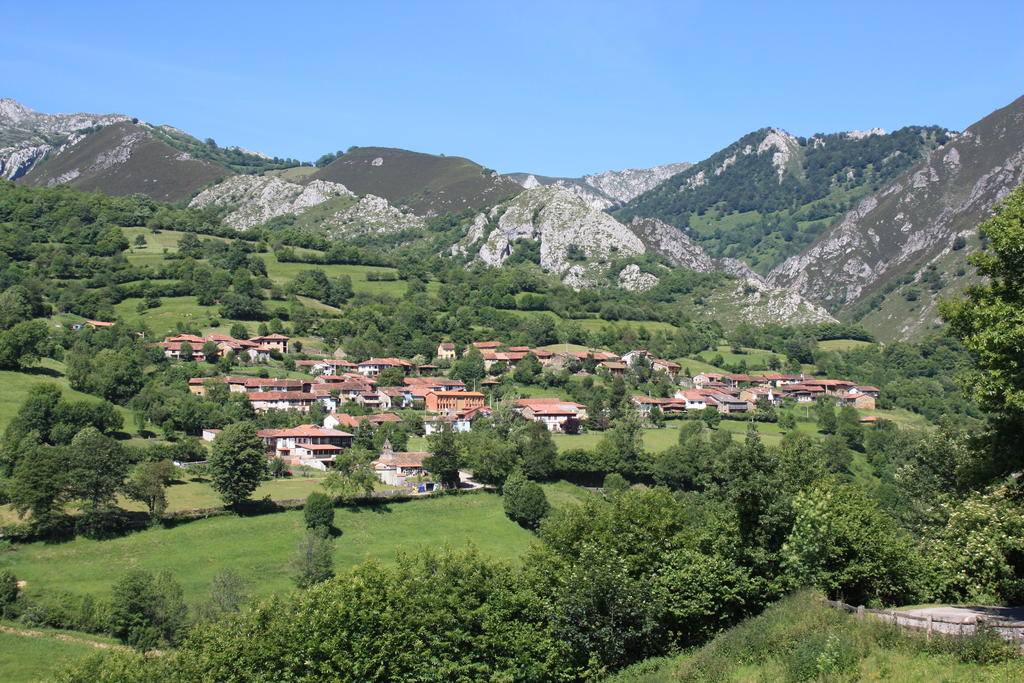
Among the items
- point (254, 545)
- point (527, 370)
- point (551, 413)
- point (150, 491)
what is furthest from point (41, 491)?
point (527, 370)

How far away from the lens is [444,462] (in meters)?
60.2

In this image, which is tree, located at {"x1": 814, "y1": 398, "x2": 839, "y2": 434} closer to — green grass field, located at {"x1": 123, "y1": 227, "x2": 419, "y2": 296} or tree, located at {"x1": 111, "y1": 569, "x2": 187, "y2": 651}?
green grass field, located at {"x1": 123, "y1": 227, "x2": 419, "y2": 296}

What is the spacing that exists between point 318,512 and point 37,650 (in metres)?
17.5

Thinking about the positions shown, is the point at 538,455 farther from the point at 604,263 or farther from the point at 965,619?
the point at 604,263

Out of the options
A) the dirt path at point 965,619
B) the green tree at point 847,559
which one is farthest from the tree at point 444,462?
the dirt path at point 965,619

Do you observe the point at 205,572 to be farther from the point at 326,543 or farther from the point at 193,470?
the point at 193,470

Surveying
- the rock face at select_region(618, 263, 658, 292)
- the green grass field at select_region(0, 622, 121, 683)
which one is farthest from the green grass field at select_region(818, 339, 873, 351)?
the green grass field at select_region(0, 622, 121, 683)

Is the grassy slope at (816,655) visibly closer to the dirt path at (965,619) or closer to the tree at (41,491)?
the dirt path at (965,619)

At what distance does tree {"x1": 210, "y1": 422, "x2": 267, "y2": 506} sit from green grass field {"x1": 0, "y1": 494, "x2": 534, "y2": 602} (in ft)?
6.27

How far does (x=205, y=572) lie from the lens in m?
43.0

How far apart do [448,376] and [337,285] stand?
34487mm

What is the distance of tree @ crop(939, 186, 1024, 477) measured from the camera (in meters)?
19.9

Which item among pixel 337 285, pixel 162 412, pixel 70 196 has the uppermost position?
pixel 70 196

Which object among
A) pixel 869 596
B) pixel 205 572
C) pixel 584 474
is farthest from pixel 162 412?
pixel 869 596
